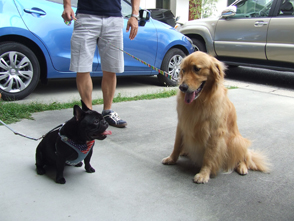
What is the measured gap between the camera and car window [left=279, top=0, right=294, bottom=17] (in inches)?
253

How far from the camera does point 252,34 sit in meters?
6.91

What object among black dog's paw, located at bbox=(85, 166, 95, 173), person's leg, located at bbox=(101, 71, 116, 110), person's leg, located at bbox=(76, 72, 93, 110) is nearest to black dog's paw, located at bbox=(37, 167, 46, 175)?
black dog's paw, located at bbox=(85, 166, 95, 173)

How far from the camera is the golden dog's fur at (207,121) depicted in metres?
2.44

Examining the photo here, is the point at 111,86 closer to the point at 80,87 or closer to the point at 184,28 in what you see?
the point at 80,87

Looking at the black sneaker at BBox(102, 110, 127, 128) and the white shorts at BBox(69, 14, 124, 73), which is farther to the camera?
the black sneaker at BBox(102, 110, 127, 128)

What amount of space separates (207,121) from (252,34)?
517cm

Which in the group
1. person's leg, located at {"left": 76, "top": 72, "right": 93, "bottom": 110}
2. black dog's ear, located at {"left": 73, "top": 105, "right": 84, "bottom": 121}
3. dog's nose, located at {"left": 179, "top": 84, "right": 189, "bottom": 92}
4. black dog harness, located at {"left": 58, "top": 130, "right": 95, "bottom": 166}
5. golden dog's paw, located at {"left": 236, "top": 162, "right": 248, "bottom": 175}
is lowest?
golden dog's paw, located at {"left": 236, "top": 162, "right": 248, "bottom": 175}

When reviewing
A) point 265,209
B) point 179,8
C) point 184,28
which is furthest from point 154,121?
point 179,8

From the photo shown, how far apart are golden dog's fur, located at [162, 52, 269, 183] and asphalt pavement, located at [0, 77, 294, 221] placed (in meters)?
0.14

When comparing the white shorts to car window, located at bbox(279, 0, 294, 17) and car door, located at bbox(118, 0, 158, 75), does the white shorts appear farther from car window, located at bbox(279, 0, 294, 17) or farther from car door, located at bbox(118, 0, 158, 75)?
car window, located at bbox(279, 0, 294, 17)

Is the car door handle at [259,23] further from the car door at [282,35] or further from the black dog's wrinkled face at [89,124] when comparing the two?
the black dog's wrinkled face at [89,124]

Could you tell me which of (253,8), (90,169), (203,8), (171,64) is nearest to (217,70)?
(90,169)

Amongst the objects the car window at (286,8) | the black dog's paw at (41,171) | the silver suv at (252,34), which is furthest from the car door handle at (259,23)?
the black dog's paw at (41,171)

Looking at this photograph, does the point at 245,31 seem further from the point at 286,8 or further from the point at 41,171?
the point at 41,171
